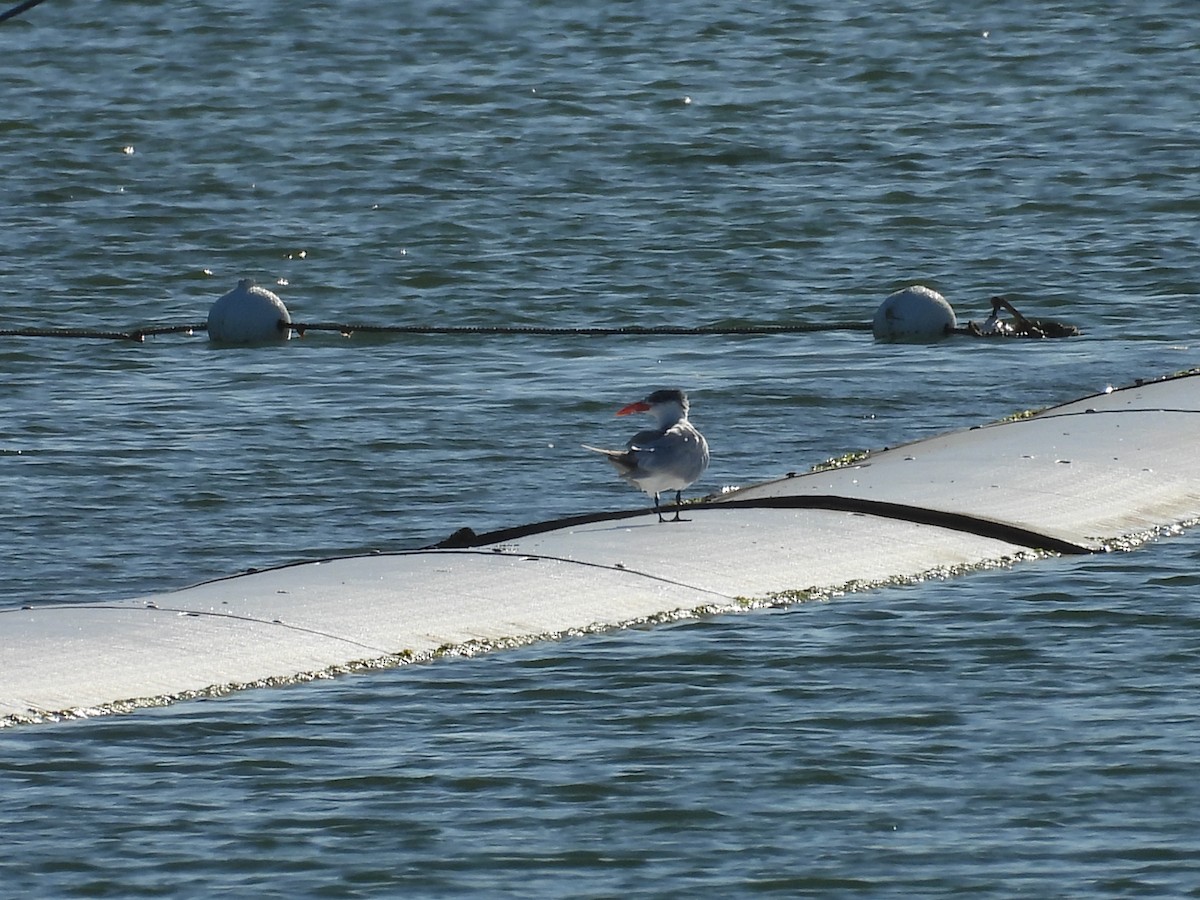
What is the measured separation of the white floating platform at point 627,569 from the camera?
34.9 ft

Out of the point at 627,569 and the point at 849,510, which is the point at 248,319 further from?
the point at 627,569

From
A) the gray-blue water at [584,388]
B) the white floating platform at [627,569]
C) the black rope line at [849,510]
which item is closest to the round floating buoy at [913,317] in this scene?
the gray-blue water at [584,388]

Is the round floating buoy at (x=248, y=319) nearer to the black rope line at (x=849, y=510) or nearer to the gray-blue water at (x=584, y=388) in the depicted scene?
the gray-blue water at (x=584, y=388)

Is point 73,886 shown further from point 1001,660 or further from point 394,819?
point 1001,660

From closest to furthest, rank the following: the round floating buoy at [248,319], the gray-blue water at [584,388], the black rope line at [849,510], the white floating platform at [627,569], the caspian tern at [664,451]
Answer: the gray-blue water at [584,388], the white floating platform at [627,569], the caspian tern at [664,451], the black rope line at [849,510], the round floating buoy at [248,319]

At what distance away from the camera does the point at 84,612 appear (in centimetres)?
1126

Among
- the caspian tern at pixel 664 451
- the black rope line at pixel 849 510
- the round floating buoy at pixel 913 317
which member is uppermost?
the caspian tern at pixel 664 451

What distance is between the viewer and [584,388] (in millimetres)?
18141

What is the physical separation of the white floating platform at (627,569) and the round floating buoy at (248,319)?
5766mm

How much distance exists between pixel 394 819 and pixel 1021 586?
4.19 m

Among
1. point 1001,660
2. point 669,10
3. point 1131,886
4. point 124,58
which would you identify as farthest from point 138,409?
point 669,10

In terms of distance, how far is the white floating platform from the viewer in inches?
419

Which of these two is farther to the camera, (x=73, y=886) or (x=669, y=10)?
(x=669, y=10)

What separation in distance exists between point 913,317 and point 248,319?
189 inches
